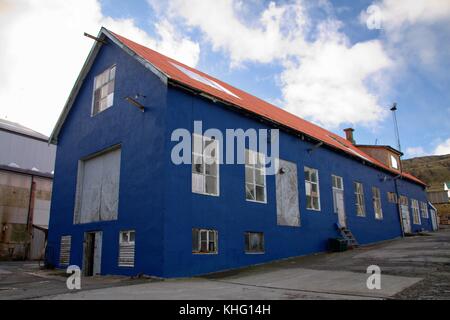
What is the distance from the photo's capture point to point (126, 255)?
1263cm

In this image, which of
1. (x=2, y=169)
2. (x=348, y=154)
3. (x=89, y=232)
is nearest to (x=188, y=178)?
(x=89, y=232)

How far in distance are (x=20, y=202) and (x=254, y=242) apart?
20.7 meters

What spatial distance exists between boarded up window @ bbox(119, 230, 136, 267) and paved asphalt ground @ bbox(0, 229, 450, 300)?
554 mm

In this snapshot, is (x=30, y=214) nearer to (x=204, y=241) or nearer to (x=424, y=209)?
(x=204, y=241)

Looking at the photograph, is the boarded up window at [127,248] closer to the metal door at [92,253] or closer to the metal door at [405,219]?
the metal door at [92,253]

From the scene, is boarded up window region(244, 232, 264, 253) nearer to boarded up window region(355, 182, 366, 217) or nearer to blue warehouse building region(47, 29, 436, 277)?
blue warehouse building region(47, 29, 436, 277)

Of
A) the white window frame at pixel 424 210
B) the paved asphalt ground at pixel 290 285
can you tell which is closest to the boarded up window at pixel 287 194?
the paved asphalt ground at pixel 290 285

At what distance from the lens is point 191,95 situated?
1334 centimetres

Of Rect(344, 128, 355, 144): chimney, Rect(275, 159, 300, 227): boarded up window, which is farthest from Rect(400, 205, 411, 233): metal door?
Rect(275, 159, 300, 227): boarded up window

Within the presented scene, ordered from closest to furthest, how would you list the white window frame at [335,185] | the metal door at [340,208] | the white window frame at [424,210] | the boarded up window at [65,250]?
the boarded up window at [65,250] → the white window frame at [335,185] → the metal door at [340,208] → the white window frame at [424,210]

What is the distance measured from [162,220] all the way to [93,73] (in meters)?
9.39

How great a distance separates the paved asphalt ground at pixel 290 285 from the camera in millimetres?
7961

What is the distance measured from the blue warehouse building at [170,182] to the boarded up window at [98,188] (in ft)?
0.15
